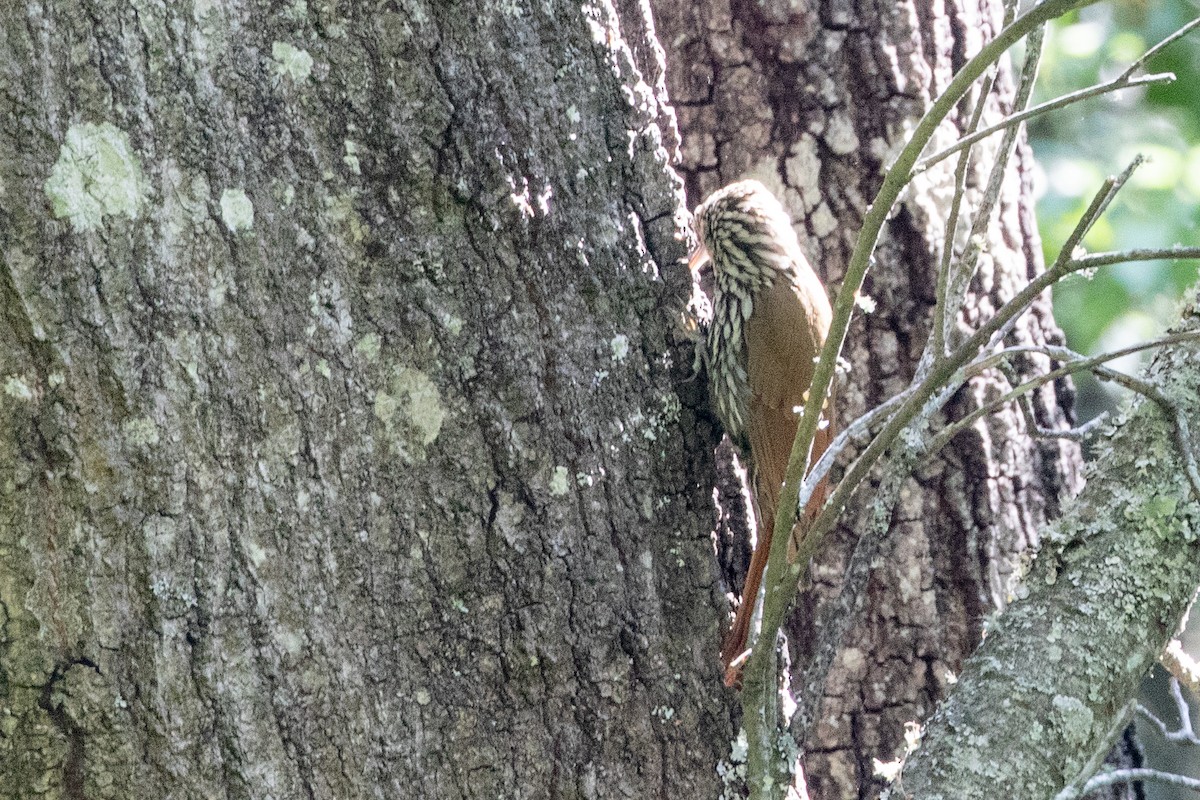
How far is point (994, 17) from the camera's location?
9.76 ft

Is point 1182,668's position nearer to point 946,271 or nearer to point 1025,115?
point 946,271

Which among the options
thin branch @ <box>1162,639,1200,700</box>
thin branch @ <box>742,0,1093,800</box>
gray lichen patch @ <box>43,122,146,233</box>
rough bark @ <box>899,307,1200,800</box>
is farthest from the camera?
thin branch @ <box>1162,639,1200,700</box>

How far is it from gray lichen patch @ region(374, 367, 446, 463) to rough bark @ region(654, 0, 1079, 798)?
54.3 inches

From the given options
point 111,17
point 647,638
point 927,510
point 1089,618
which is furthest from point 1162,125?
point 111,17

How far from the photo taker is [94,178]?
149cm

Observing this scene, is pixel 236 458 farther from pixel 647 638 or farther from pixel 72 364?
pixel 647 638

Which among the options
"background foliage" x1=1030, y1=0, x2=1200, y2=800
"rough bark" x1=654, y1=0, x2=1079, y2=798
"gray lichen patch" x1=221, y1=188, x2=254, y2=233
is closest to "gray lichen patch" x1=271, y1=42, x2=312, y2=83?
"gray lichen patch" x1=221, y1=188, x2=254, y2=233

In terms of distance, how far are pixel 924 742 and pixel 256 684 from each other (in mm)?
946

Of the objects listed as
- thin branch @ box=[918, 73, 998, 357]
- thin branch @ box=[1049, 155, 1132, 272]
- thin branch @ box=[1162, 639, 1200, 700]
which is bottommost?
thin branch @ box=[1162, 639, 1200, 700]

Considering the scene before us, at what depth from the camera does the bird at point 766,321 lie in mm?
2691

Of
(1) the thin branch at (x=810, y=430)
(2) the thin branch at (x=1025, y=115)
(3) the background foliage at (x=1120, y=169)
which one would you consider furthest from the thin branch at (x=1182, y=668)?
(3) the background foliage at (x=1120, y=169)

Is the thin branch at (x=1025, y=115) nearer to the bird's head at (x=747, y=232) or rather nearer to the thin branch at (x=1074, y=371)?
the thin branch at (x=1074, y=371)

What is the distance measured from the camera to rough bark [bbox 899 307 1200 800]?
1.72m

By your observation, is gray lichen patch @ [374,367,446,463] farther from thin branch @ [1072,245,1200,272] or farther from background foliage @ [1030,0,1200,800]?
background foliage @ [1030,0,1200,800]
